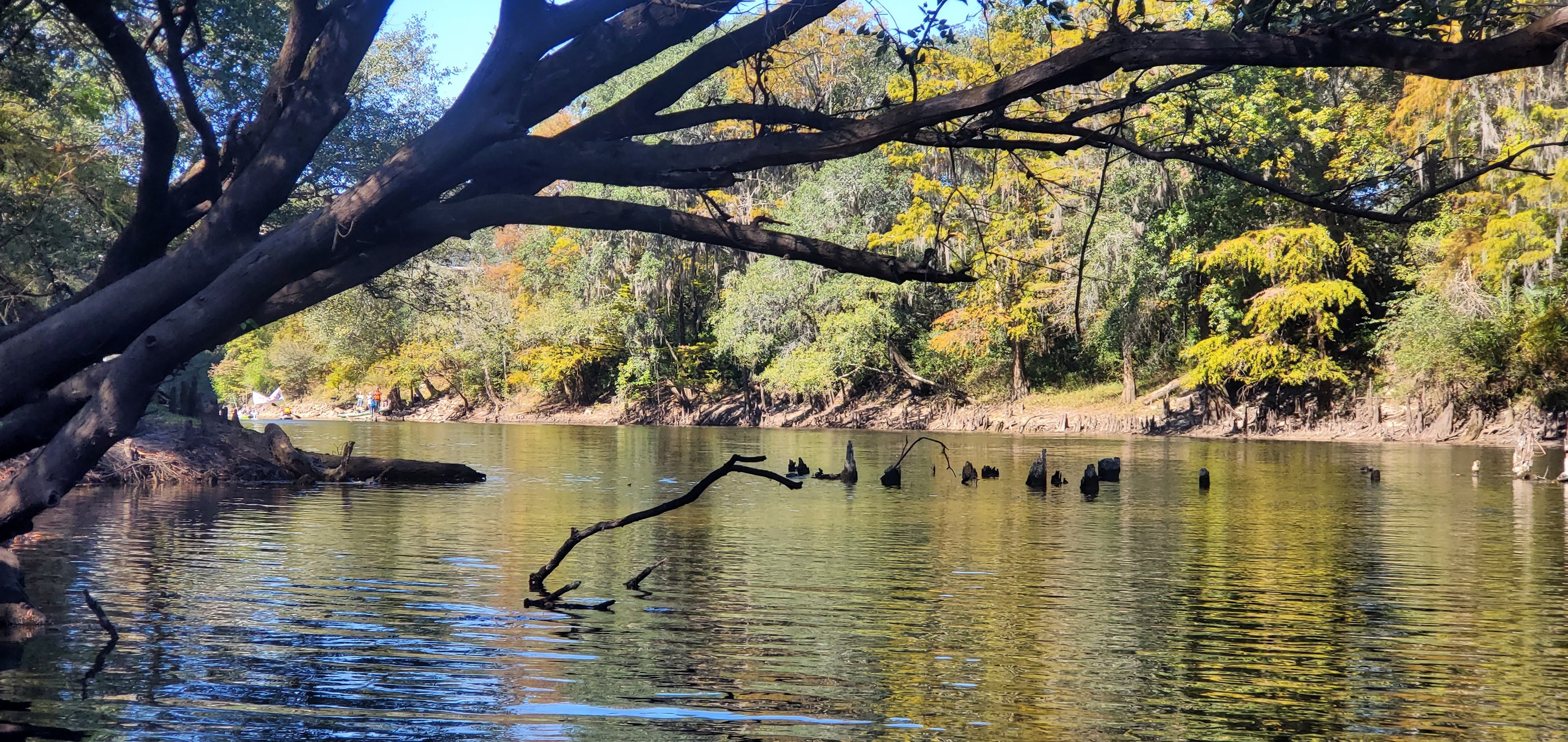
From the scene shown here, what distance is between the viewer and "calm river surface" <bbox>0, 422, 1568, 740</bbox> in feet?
22.0

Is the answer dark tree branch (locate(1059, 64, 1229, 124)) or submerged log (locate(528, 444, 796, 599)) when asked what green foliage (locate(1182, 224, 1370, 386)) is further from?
dark tree branch (locate(1059, 64, 1229, 124))

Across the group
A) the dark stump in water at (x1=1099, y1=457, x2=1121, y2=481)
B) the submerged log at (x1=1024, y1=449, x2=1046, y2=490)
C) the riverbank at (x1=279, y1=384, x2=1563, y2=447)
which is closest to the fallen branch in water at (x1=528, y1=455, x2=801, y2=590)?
the submerged log at (x1=1024, y1=449, x2=1046, y2=490)

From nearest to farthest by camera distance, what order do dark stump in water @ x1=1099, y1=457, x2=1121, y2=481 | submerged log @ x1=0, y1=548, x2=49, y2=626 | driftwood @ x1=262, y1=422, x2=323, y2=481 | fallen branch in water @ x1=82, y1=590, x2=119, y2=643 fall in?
fallen branch in water @ x1=82, y1=590, x2=119, y2=643, submerged log @ x1=0, y1=548, x2=49, y2=626, driftwood @ x1=262, y1=422, x2=323, y2=481, dark stump in water @ x1=1099, y1=457, x2=1121, y2=481

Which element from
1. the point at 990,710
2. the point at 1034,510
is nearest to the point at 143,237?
the point at 990,710

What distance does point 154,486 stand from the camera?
21.7m

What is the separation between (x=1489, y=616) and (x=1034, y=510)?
9597mm

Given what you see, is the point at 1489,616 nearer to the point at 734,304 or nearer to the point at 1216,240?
the point at 1216,240

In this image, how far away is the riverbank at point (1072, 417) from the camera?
132 ft

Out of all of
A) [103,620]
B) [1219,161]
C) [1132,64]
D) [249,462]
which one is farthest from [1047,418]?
[103,620]

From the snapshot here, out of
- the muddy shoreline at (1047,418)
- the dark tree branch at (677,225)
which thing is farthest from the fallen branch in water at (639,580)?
the muddy shoreline at (1047,418)

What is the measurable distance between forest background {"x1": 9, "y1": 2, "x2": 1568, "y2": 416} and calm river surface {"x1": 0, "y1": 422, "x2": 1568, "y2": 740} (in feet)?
19.2

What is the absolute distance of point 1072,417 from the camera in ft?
163

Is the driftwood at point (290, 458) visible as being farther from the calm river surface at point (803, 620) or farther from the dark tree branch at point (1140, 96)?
the dark tree branch at point (1140, 96)

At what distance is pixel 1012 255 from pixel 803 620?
41.3 ft
